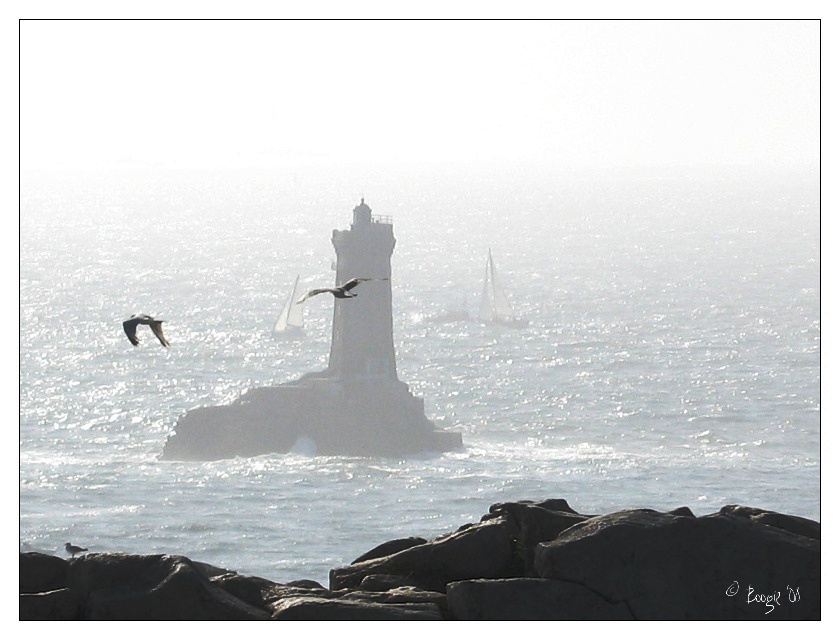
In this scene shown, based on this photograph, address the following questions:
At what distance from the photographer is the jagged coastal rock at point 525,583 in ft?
95.1

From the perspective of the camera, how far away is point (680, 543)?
29.8 m

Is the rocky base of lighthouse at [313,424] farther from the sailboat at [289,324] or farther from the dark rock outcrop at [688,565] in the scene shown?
the dark rock outcrop at [688,565]

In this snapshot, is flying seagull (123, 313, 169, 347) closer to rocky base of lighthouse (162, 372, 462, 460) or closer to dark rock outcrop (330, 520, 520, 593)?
dark rock outcrop (330, 520, 520, 593)

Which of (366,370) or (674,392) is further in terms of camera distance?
(674,392)

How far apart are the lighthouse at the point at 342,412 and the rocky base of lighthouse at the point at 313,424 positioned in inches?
2.8

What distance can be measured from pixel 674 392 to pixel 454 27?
44.5m

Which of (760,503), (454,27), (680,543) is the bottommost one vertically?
(760,503)

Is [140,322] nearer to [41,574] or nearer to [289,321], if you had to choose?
[41,574]

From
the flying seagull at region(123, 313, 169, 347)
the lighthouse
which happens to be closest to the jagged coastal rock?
the flying seagull at region(123, 313, 169, 347)

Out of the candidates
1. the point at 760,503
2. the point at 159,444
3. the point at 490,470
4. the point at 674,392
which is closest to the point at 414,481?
the point at 490,470

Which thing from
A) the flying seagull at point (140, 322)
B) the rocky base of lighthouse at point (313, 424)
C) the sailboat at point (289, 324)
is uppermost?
the sailboat at point (289, 324)
